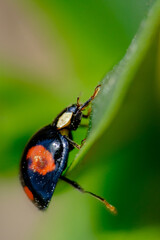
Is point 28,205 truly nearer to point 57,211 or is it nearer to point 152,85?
point 57,211

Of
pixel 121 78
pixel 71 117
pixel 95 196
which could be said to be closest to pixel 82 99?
pixel 71 117

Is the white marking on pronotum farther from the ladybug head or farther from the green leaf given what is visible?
the green leaf

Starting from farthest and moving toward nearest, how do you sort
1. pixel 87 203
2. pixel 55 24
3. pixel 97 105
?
pixel 55 24
pixel 87 203
pixel 97 105

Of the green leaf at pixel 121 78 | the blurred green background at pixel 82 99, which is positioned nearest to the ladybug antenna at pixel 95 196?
the blurred green background at pixel 82 99

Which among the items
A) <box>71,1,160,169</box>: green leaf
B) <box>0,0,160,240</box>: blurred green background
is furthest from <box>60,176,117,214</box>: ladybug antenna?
<box>71,1,160,169</box>: green leaf

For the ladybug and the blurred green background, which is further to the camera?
the ladybug

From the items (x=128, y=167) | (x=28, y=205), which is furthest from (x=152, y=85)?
(x=28, y=205)

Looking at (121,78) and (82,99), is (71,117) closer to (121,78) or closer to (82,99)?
(82,99)
